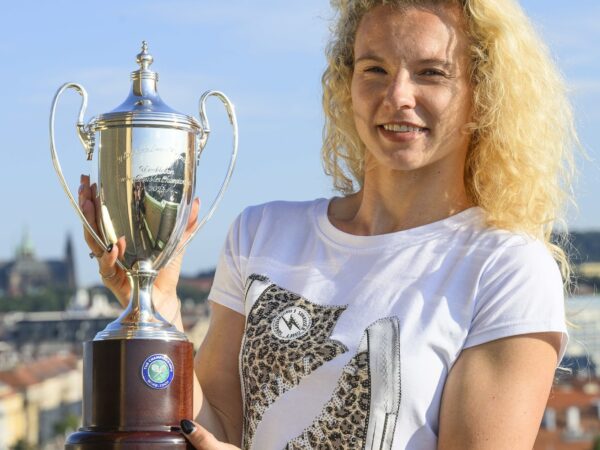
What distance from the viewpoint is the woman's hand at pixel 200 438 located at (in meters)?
1.88

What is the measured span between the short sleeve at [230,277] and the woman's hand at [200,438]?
209 millimetres

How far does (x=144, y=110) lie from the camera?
2.08 m

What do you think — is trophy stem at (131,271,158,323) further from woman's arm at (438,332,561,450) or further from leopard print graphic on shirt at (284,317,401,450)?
woman's arm at (438,332,561,450)

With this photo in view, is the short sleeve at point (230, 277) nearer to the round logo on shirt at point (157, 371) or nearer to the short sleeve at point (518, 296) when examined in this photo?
the round logo on shirt at point (157, 371)

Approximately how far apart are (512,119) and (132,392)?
0.50 meters

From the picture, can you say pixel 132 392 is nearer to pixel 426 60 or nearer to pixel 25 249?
pixel 426 60

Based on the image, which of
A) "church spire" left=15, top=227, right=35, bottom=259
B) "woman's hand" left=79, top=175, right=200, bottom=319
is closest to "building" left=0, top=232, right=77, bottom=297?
"church spire" left=15, top=227, right=35, bottom=259

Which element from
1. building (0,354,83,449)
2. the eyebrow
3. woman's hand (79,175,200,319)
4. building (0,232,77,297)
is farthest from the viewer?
building (0,232,77,297)

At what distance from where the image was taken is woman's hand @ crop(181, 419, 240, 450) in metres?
1.88

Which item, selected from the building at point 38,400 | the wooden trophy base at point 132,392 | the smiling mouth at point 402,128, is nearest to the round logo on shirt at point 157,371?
the wooden trophy base at point 132,392

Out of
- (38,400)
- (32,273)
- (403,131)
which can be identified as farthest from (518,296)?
(32,273)

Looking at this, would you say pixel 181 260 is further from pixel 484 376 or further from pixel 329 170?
pixel 484 376

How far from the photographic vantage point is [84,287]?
100750 mm

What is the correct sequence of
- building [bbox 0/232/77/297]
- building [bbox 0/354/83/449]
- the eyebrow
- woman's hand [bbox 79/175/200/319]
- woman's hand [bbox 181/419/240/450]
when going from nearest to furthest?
woman's hand [bbox 181/419/240/450], the eyebrow, woman's hand [bbox 79/175/200/319], building [bbox 0/354/83/449], building [bbox 0/232/77/297]
